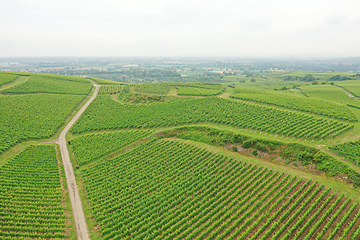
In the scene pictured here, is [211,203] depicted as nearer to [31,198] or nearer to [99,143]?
[31,198]

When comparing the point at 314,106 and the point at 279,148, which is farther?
the point at 314,106

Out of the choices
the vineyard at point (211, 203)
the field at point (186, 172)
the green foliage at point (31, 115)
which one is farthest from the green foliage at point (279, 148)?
the green foliage at point (31, 115)

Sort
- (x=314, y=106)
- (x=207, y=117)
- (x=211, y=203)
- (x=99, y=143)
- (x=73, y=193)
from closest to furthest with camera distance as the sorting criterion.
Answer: (x=211, y=203)
(x=73, y=193)
(x=99, y=143)
(x=207, y=117)
(x=314, y=106)

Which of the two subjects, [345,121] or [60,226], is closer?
[60,226]

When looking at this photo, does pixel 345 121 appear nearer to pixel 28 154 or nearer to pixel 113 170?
pixel 113 170

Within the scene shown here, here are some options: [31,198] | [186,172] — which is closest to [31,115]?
[31,198]

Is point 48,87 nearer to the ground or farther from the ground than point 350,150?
farther from the ground

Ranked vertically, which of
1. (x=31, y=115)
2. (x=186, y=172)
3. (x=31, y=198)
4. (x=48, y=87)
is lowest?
(x=31, y=198)

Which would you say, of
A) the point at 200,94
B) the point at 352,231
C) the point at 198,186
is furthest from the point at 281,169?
the point at 200,94
